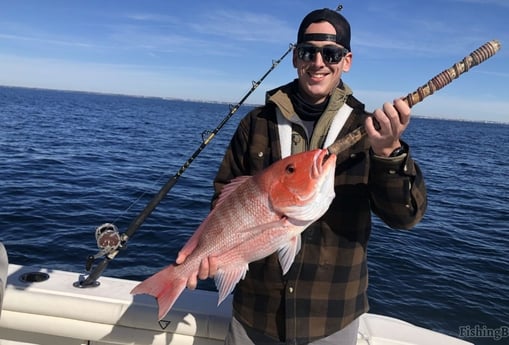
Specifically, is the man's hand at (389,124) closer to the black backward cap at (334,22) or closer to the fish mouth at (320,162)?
the fish mouth at (320,162)

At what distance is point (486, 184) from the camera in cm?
2338

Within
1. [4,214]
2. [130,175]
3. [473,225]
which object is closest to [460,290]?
[473,225]

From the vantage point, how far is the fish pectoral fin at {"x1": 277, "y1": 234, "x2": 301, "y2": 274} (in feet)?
8.80

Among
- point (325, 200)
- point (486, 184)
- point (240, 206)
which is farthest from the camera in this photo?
point (486, 184)

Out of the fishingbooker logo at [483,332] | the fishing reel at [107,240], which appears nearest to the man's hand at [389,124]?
the fishing reel at [107,240]

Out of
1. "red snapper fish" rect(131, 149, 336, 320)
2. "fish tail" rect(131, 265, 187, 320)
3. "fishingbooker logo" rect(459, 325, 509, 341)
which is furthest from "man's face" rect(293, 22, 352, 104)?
"fishingbooker logo" rect(459, 325, 509, 341)

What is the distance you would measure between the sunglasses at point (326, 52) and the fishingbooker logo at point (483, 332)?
286 inches

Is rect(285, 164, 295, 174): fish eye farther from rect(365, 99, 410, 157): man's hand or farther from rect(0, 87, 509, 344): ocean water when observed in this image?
rect(0, 87, 509, 344): ocean water

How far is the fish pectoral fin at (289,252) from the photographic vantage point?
2684 mm

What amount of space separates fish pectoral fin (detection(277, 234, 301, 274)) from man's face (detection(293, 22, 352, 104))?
111 cm

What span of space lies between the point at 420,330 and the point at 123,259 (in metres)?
7.11

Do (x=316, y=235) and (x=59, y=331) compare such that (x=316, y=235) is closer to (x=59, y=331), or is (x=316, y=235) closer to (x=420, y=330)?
(x=420, y=330)

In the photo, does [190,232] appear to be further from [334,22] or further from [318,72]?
[334,22]

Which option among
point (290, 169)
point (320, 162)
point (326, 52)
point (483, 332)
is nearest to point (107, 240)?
point (290, 169)
